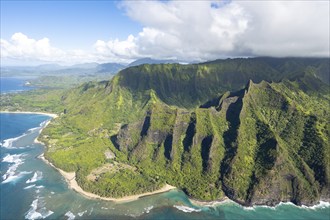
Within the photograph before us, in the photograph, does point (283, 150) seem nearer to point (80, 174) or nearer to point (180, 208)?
point (180, 208)

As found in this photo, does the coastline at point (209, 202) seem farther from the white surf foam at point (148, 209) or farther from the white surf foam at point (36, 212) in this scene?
the white surf foam at point (36, 212)

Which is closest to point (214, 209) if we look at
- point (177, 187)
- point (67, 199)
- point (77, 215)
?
point (177, 187)

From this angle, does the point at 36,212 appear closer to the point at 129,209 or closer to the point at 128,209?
the point at 128,209

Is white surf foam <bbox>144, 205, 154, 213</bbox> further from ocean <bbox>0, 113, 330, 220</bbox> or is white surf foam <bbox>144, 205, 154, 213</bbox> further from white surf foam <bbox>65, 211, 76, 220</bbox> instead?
white surf foam <bbox>65, 211, 76, 220</bbox>

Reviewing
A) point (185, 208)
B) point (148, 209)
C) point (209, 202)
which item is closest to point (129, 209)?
point (148, 209)

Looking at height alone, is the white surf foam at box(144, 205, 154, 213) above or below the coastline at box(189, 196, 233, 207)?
above

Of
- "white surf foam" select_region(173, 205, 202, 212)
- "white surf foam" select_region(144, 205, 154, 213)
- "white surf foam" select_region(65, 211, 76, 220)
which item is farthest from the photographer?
"white surf foam" select_region(173, 205, 202, 212)

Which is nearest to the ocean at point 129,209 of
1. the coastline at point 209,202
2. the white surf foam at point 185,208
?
the white surf foam at point 185,208

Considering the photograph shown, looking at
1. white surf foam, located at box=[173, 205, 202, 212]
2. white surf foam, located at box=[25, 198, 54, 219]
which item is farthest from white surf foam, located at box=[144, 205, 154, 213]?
white surf foam, located at box=[25, 198, 54, 219]

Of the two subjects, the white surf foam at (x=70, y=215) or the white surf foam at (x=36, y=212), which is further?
the white surf foam at (x=70, y=215)
